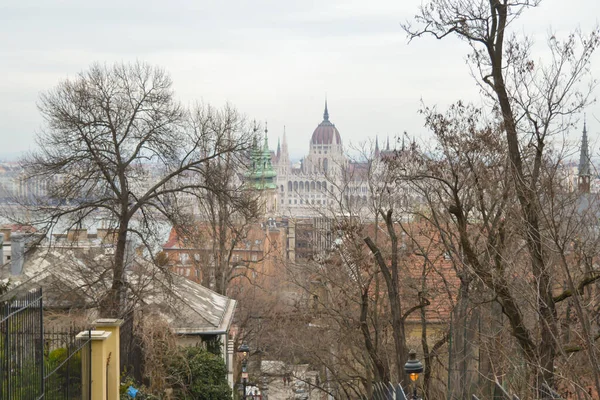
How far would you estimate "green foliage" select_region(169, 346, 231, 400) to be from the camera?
1500 centimetres

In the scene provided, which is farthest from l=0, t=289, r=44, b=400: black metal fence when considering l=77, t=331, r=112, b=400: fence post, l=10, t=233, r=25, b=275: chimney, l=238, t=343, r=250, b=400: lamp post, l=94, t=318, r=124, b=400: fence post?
l=238, t=343, r=250, b=400: lamp post

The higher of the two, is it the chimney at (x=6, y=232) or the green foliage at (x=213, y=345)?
the chimney at (x=6, y=232)

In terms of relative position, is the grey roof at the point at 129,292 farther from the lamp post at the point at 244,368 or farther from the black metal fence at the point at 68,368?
the black metal fence at the point at 68,368

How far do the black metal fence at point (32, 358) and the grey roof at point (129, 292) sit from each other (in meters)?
8.86

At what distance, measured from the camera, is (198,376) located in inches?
605

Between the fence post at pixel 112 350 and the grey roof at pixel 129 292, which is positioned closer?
the fence post at pixel 112 350

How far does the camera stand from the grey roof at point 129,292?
17516mm

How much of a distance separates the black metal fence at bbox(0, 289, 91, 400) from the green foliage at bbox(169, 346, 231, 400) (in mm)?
6760

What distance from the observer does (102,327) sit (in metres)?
9.42

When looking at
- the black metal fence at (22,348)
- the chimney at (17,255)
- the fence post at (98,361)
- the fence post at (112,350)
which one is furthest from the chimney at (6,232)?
the black metal fence at (22,348)

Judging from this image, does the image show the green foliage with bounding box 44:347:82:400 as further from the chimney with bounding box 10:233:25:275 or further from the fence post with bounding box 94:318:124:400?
the chimney with bounding box 10:233:25:275

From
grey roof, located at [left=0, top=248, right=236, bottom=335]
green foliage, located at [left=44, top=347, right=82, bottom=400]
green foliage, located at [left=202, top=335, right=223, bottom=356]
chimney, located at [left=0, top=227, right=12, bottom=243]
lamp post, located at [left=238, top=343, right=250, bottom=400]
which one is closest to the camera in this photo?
green foliage, located at [left=44, top=347, right=82, bottom=400]

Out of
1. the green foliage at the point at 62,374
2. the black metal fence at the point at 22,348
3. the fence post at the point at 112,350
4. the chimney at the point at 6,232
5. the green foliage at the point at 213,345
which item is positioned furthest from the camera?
the chimney at the point at 6,232

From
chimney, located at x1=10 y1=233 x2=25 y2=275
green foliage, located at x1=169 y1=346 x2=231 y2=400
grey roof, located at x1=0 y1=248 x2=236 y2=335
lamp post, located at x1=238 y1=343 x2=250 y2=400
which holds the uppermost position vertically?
chimney, located at x1=10 y1=233 x2=25 y2=275
